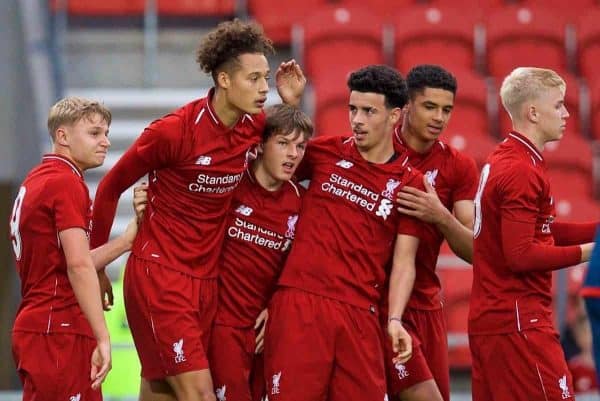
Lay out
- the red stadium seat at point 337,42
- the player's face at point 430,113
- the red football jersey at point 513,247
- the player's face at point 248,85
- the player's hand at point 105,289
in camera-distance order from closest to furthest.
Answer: the red football jersey at point 513,247
the player's face at point 248,85
the player's hand at point 105,289
the player's face at point 430,113
the red stadium seat at point 337,42

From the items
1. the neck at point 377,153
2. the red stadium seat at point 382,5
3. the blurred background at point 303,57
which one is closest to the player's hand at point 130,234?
the neck at point 377,153

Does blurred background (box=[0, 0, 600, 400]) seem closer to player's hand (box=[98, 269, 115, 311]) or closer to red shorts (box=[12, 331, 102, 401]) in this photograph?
player's hand (box=[98, 269, 115, 311])

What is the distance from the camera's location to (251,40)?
5695 mm

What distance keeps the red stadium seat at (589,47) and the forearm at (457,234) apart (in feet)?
16.5

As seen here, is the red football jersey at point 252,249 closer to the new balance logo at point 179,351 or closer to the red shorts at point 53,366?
the new balance logo at point 179,351

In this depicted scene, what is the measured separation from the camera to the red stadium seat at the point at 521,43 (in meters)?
10.6

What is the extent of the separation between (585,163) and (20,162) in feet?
13.6

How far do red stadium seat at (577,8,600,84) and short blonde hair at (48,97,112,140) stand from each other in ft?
19.9

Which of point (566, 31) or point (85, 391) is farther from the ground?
point (566, 31)

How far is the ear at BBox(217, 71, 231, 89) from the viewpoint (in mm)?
5684

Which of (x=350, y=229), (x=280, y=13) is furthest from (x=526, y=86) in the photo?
(x=280, y=13)

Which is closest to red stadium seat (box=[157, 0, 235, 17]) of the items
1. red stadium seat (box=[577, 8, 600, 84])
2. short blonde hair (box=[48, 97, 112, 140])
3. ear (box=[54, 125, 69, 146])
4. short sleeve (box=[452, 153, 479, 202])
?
red stadium seat (box=[577, 8, 600, 84])

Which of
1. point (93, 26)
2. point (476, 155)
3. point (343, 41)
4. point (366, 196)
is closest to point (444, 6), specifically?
point (343, 41)

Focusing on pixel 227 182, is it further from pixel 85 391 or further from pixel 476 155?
pixel 476 155
